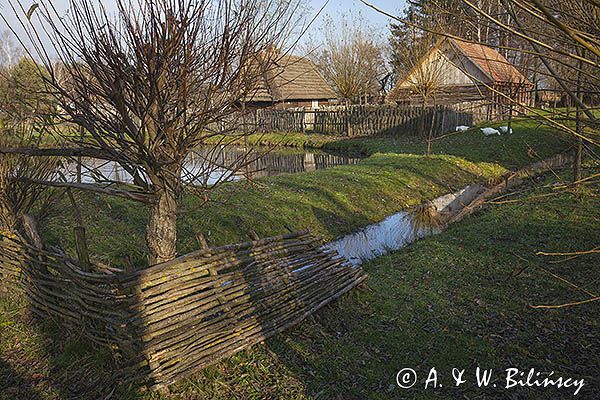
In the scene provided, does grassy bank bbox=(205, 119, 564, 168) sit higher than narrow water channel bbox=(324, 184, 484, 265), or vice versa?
grassy bank bbox=(205, 119, 564, 168)

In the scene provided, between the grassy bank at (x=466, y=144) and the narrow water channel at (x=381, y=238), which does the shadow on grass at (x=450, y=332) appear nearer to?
the narrow water channel at (x=381, y=238)

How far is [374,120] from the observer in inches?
883

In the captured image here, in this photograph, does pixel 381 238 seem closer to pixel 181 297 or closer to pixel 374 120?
pixel 181 297

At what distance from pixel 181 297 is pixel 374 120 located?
1983 cm

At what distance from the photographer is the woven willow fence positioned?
3521mm

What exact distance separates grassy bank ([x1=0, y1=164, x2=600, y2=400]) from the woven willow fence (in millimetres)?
185

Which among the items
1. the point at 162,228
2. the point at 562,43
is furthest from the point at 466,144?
the point at 562,43

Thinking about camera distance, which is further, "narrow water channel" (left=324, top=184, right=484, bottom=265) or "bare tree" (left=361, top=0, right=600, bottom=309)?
"narrow water channel" (left=324, top=184, right=484, bottom=265)

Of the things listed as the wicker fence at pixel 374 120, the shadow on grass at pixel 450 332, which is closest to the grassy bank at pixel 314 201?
the shadow on grass at pixel 450 332

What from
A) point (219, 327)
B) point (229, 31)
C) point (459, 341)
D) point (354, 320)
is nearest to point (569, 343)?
point (459, 341)

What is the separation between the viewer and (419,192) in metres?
12.0

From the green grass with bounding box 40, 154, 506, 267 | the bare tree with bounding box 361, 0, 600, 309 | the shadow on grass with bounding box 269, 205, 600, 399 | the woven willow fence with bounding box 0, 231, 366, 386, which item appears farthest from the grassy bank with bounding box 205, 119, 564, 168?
the bare tree with bounding box 361, 0, 600, 309

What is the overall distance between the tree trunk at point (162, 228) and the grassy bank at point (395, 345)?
0.98 meters

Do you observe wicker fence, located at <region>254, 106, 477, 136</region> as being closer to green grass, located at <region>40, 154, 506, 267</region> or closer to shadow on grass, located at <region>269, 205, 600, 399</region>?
green grass, located at <region>40, 154, 506, 267</region>
